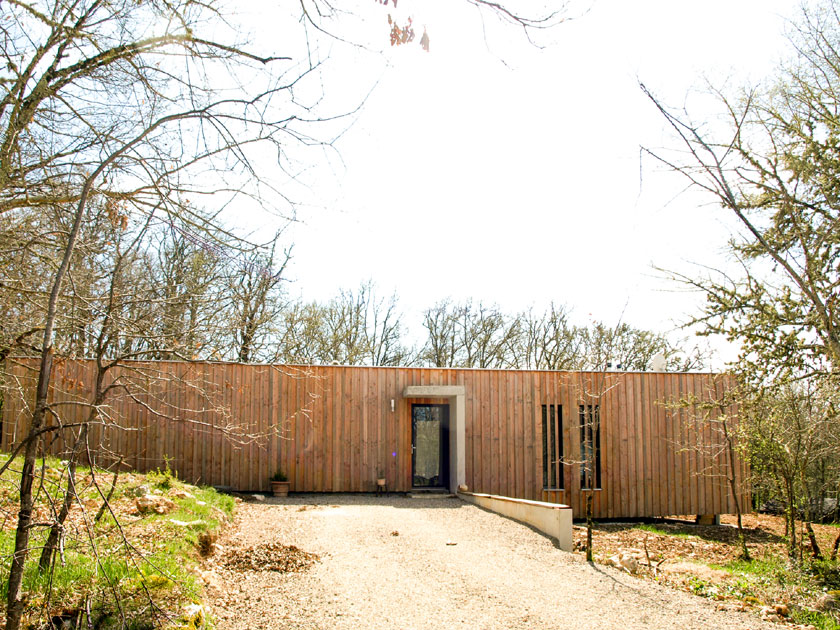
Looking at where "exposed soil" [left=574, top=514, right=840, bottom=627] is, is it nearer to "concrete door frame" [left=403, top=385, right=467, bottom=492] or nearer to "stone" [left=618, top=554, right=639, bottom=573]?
"stone" [left=618, top=554, right=639, bottom=573]

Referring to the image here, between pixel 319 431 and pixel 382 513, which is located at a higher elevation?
pixel 319 431

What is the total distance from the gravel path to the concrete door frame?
4181mm

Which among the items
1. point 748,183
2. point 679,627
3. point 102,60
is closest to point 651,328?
point 748,183

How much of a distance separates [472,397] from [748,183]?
25.4 ft

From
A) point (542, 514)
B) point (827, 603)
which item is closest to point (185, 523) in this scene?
point (542, 514)

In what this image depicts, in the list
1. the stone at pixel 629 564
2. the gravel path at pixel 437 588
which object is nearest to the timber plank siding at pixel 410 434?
the gravel path at pixel 437 588

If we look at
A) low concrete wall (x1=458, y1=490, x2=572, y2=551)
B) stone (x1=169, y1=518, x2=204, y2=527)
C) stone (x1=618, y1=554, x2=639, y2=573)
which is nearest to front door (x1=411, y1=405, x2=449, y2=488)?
low concrete wall (x1=458, y1=490, x2=572, y2=551)

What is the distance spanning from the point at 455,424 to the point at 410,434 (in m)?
0.92

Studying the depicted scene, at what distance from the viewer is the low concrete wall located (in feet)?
24.7

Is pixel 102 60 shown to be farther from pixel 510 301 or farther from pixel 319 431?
pixel 510 301

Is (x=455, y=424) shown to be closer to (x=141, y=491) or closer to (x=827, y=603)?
(x=141, y=491)

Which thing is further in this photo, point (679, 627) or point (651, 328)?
point (651, 328)

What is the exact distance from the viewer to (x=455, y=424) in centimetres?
1284

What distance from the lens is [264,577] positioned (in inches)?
222
